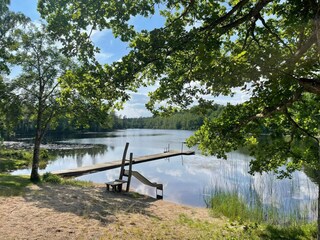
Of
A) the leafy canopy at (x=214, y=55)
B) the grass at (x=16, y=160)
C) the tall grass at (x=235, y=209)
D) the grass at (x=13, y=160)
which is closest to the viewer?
the leafy canopy at (x=214, y=55)

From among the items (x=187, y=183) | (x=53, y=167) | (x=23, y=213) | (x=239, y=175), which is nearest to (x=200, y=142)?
(x=23, y=213)

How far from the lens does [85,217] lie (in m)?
7.91

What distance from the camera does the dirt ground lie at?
6.59m

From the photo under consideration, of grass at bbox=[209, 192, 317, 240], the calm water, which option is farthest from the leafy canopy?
the calm water

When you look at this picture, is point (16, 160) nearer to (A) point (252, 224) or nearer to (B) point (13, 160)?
(B) point (13, 160)

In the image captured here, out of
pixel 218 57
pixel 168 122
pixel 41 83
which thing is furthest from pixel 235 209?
pixel 168 122

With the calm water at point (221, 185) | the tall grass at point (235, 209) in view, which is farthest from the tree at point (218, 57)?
the calm water at point (221, 185)

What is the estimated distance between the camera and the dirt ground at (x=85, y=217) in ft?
21.6

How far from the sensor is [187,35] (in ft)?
14.2

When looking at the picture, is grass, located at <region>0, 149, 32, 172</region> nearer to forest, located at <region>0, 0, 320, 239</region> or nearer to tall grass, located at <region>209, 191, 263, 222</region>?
tall grass, located at <region>209, 191, 263, 222</region>

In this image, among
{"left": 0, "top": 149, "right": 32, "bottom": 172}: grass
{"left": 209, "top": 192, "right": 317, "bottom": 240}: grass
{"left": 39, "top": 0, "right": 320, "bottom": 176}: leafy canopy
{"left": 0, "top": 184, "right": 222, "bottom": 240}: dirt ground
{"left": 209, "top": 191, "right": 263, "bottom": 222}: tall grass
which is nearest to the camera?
{"left": 39, "top": 0, "right": 320, "bottom": 176}: leafy canopy

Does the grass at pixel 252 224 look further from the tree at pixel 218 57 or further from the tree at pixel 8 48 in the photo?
the tree at pixel 8 48

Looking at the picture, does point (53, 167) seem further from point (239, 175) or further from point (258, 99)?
point (258, 99)

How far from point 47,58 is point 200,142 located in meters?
10.6
